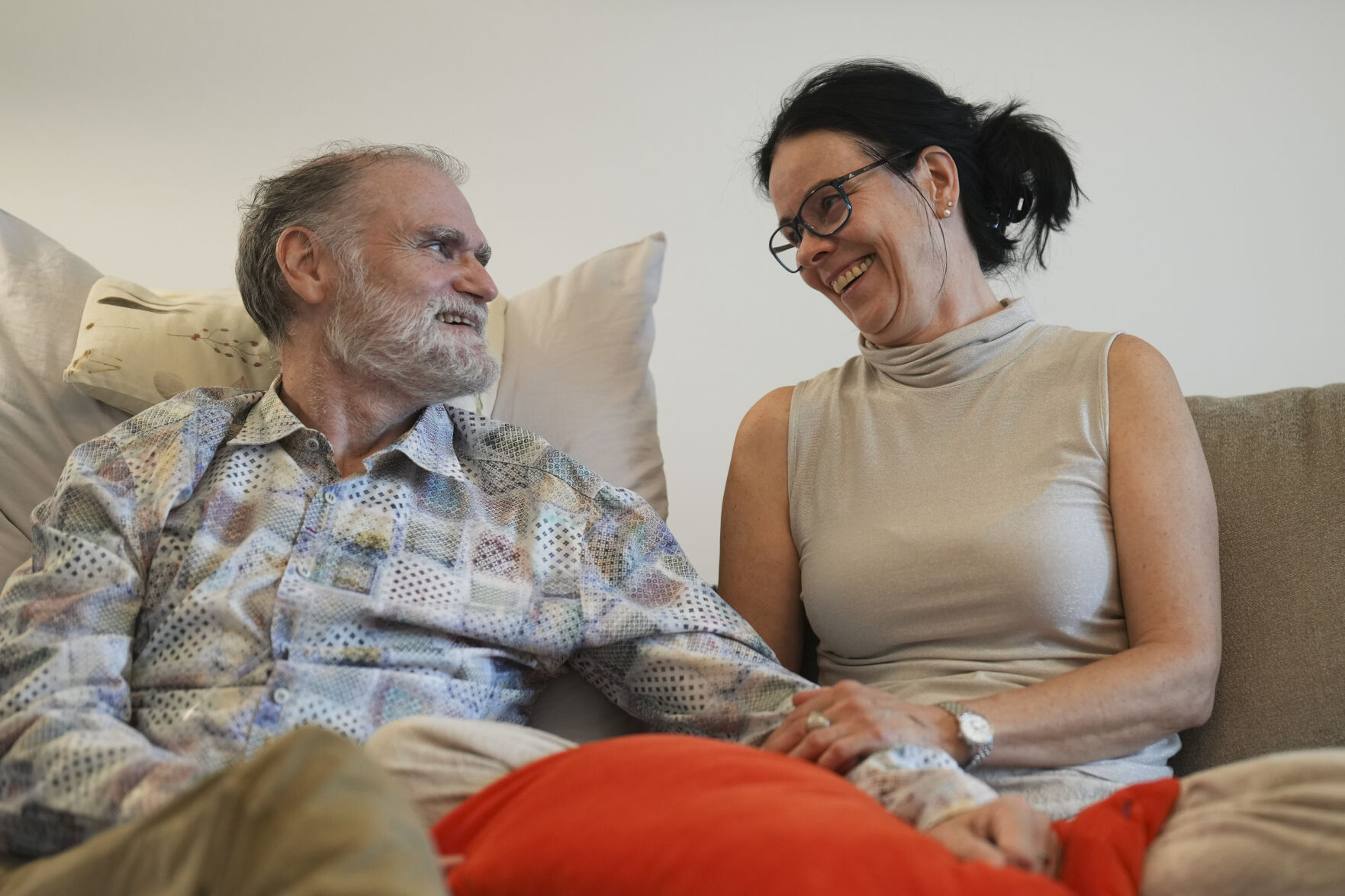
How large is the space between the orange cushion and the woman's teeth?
34.9 inches

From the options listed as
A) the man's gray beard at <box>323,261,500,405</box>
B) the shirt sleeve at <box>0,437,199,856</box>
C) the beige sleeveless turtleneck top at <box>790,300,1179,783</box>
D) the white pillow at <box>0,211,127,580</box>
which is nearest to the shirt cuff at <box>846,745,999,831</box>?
the beige sleeveless turtleneck top at <box>790,300,1179,783</box>

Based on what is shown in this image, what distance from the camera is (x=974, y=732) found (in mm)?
1251

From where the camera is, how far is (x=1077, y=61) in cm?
251

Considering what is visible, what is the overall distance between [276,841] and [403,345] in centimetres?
92

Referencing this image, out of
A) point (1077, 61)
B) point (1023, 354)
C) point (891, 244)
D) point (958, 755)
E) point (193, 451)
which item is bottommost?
point (958, 755)

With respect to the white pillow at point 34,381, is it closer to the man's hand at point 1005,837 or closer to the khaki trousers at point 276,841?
the khaki trousers at point 276,841

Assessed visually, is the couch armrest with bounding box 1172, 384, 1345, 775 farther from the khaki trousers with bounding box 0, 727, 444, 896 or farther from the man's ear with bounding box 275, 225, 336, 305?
the man's ear with bounding box 275, 225, 336, 305

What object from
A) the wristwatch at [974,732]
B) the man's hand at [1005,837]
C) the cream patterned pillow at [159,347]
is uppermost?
the cream patterned pillow at [159,347]

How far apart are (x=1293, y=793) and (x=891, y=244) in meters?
0.98

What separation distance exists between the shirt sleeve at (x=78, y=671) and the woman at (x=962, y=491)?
25.6 inches

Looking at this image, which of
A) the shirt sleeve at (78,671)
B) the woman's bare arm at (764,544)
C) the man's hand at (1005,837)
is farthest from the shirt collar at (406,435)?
the man's hand at (1005,837)

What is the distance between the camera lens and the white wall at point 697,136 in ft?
8.01

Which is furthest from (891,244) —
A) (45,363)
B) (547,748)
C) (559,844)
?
(45,363)

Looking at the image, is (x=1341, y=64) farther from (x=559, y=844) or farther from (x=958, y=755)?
(x=559, y=844)
